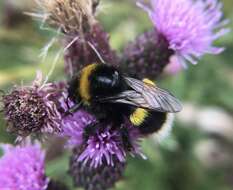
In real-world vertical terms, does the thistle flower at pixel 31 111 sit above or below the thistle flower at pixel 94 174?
above

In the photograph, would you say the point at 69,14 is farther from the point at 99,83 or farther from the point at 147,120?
the point at 147,120

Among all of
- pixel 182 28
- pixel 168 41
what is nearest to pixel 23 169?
pixel 168 41

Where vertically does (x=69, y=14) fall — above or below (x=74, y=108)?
above

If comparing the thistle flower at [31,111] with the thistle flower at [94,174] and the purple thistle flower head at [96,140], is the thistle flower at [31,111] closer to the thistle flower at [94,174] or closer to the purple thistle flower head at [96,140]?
the purple thistle flower head at [96,140]

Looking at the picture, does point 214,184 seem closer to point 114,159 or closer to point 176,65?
point 176,65

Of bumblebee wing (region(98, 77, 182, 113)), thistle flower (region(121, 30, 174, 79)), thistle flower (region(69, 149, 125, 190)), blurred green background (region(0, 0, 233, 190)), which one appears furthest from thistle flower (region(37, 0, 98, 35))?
blurred green background (region(0, 0, 233, 190))

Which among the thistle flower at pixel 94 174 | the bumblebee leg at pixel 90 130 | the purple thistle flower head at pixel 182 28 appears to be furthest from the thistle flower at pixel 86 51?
the thistle flower at pixel 94 174
